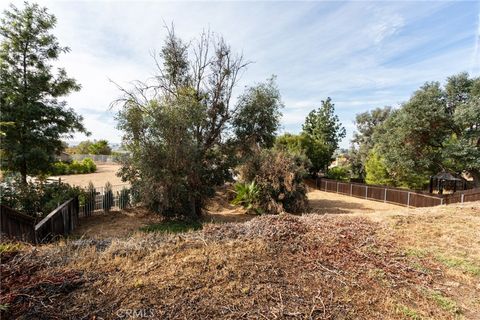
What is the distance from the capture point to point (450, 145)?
1261cm

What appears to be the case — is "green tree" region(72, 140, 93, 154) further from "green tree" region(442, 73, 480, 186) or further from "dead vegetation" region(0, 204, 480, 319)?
"green tree" region(442, 73, 480, 186)

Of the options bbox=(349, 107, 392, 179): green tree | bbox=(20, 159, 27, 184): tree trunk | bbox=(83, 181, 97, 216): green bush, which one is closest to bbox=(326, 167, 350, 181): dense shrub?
bbox=(349, 107, 392, 179): green tree

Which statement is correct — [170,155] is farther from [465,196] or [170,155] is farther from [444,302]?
[465,196]

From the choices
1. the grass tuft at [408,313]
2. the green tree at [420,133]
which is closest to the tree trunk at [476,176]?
the green tree at [420,133]

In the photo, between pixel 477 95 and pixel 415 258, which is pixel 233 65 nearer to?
pixel 415 258

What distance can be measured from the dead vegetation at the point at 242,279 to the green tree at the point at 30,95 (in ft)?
22.2

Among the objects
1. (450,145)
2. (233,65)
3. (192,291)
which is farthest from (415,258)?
(450,145)

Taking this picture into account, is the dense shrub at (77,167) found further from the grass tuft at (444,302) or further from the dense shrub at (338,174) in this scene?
the grass tuft at (444,302)

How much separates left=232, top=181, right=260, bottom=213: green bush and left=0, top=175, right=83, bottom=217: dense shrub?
6.68 meters

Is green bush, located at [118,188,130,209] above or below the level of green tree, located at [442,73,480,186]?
below

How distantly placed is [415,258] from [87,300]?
169 inches

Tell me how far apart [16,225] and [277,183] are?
28.1ft

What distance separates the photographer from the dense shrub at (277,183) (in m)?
10.4

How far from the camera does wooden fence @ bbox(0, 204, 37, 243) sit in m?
4.61
